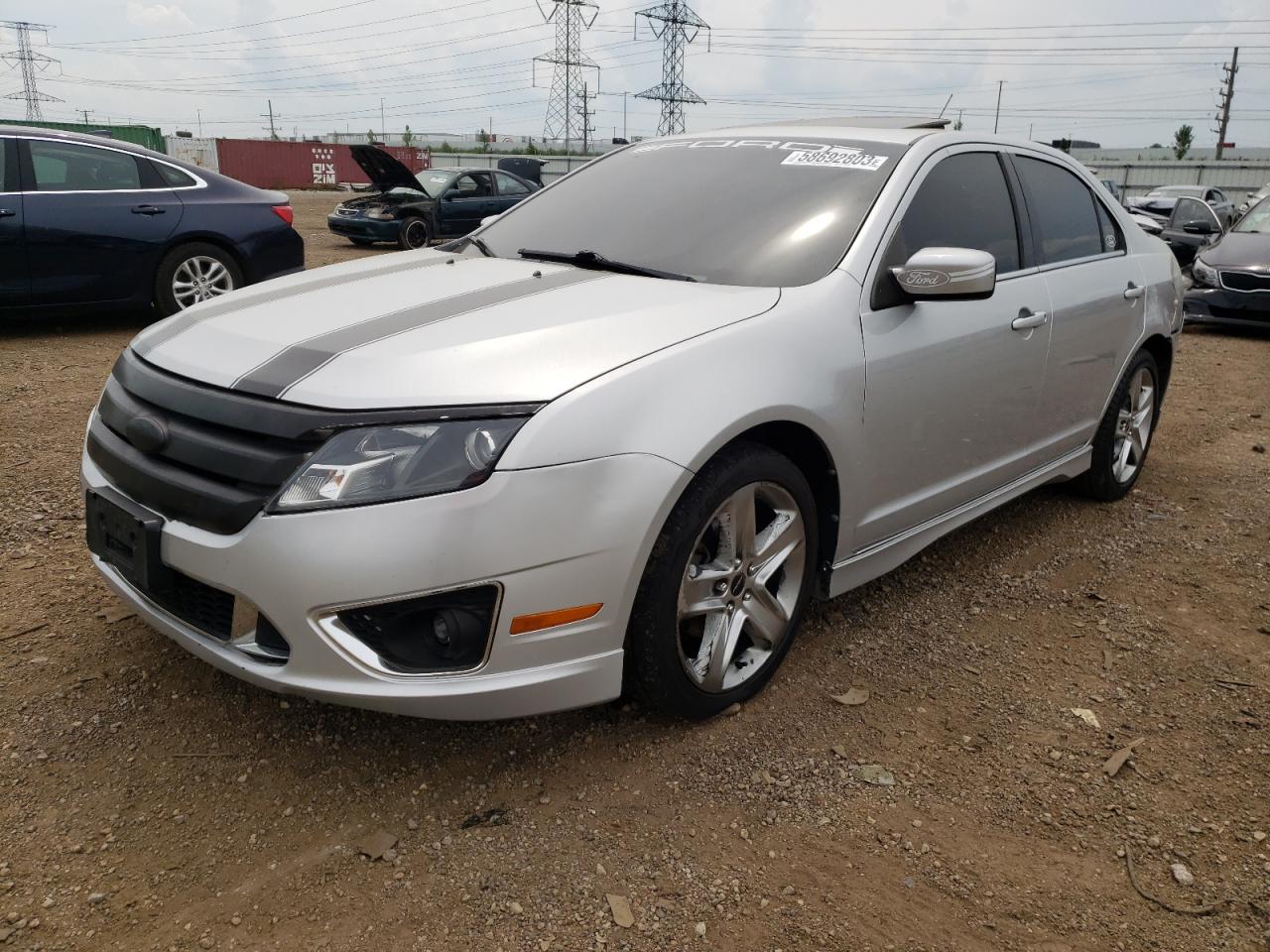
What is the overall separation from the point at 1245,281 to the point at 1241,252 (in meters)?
0.40

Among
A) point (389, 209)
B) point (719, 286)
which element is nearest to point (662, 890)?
point (719, 286)

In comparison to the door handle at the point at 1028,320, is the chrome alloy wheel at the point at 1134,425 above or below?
below

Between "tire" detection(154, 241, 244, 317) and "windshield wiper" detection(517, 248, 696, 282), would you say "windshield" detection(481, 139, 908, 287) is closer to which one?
"windshield wiper" detection(517, 248, 696, 282)

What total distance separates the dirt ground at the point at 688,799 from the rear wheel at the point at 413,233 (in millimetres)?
12373

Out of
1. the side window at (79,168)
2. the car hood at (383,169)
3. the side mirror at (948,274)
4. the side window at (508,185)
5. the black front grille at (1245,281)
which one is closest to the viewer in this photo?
the side mirror at (948,274)

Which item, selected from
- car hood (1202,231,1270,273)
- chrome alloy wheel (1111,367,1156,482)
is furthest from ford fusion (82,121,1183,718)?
car hood (1202,231,1270,273)

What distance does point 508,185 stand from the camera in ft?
53.1

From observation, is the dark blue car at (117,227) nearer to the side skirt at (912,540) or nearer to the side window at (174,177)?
the side window at (174,177)

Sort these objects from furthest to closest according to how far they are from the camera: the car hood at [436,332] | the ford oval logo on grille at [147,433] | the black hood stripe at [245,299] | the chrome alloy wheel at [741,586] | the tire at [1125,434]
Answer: the tire at [1125,434]
the black hood stripe at [245,299]
the chrome alloy wheel at [741,586]
the ford oval logo on grille at [147,433]
the car hood at [436,332]

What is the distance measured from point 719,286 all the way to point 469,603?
121cm

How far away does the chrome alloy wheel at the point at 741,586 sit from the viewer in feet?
8.29

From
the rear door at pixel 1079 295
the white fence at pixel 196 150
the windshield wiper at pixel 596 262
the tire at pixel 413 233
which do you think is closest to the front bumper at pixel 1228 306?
the rear door at pixel 1079 295

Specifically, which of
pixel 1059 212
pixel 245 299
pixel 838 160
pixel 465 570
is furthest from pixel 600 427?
pixel 1059 212

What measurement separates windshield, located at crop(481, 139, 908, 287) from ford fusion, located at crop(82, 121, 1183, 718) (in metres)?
0.01
